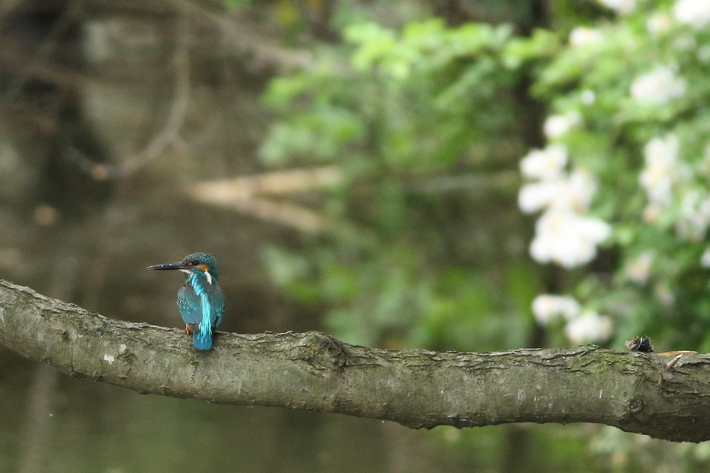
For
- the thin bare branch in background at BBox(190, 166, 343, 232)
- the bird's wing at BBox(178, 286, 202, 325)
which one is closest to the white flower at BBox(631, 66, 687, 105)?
the bird's wing at BBox(178, 286, 202, 325)

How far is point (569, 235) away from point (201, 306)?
2.17 metres

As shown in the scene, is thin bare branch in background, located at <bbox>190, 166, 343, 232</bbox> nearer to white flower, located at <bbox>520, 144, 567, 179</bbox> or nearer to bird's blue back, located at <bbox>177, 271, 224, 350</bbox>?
white flower, located at <bbox>520, 144, 567, 179</bbox>

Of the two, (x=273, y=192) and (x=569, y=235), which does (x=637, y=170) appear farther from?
(x=273, y=192)

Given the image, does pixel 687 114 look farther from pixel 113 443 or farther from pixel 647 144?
pixel 113 443

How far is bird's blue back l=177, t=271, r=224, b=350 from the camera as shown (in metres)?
1.44

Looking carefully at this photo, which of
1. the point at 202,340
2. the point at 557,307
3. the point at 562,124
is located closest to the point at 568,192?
the point at 562,124

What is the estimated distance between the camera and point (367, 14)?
6645 mm

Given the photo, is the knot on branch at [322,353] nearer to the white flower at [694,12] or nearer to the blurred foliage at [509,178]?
the blurred foliage at [509,178]

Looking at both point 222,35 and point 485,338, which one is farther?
point 222,35

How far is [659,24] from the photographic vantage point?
305 centimetres

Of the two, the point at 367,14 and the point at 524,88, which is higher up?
the point at 367,14

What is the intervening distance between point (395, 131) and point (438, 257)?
49.7 inches

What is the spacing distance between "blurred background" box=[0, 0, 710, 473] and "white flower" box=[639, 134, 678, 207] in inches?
0.6

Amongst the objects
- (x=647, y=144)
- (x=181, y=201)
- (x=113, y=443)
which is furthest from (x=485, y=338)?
(x=181, y=201)
